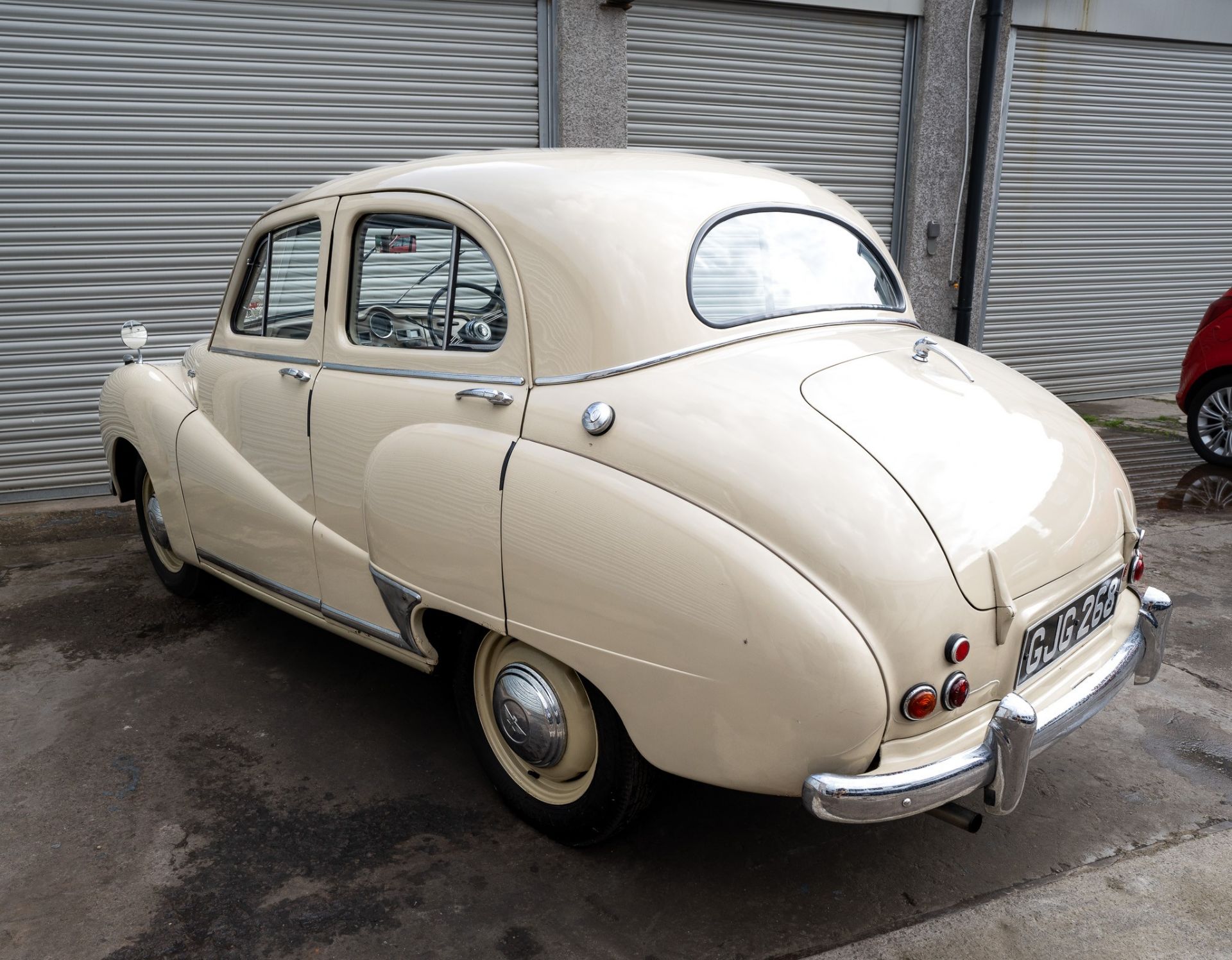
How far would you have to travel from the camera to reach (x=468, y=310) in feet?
9.55

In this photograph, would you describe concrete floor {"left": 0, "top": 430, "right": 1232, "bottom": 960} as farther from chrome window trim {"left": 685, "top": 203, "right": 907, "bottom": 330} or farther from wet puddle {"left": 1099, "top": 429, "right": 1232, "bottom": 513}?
wet puddle {"left": 1099, "top": 429, "right": 1232, "bottom": 513}

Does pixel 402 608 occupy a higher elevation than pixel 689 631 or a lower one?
lower

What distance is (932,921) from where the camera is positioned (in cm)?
249

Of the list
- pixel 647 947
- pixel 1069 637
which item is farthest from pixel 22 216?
pixel 1069 637

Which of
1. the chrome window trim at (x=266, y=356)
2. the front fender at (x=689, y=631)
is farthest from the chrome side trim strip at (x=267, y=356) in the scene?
the front fender at (x=689, y=631)

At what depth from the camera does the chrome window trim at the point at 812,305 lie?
2723 mm

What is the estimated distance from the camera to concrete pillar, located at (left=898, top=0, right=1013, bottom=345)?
8.71 metres

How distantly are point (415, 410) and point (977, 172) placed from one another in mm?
7710

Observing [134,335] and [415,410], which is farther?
[134,335]

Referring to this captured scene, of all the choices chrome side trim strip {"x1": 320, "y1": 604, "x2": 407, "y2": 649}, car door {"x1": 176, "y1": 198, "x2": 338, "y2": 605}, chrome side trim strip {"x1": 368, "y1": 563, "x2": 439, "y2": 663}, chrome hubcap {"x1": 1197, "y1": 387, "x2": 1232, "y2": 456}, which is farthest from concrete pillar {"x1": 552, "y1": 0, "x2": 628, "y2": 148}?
chrome side trim strip {"x1": 368, "y1": 563, "x2": 439, "y2": 663}

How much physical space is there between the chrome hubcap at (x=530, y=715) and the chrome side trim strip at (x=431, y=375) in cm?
80

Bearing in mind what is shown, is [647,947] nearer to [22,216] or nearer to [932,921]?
[932,921]

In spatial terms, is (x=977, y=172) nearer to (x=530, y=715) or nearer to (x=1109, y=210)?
(x=1109, y=210)

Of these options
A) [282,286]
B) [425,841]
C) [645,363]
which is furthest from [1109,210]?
[425,841]
